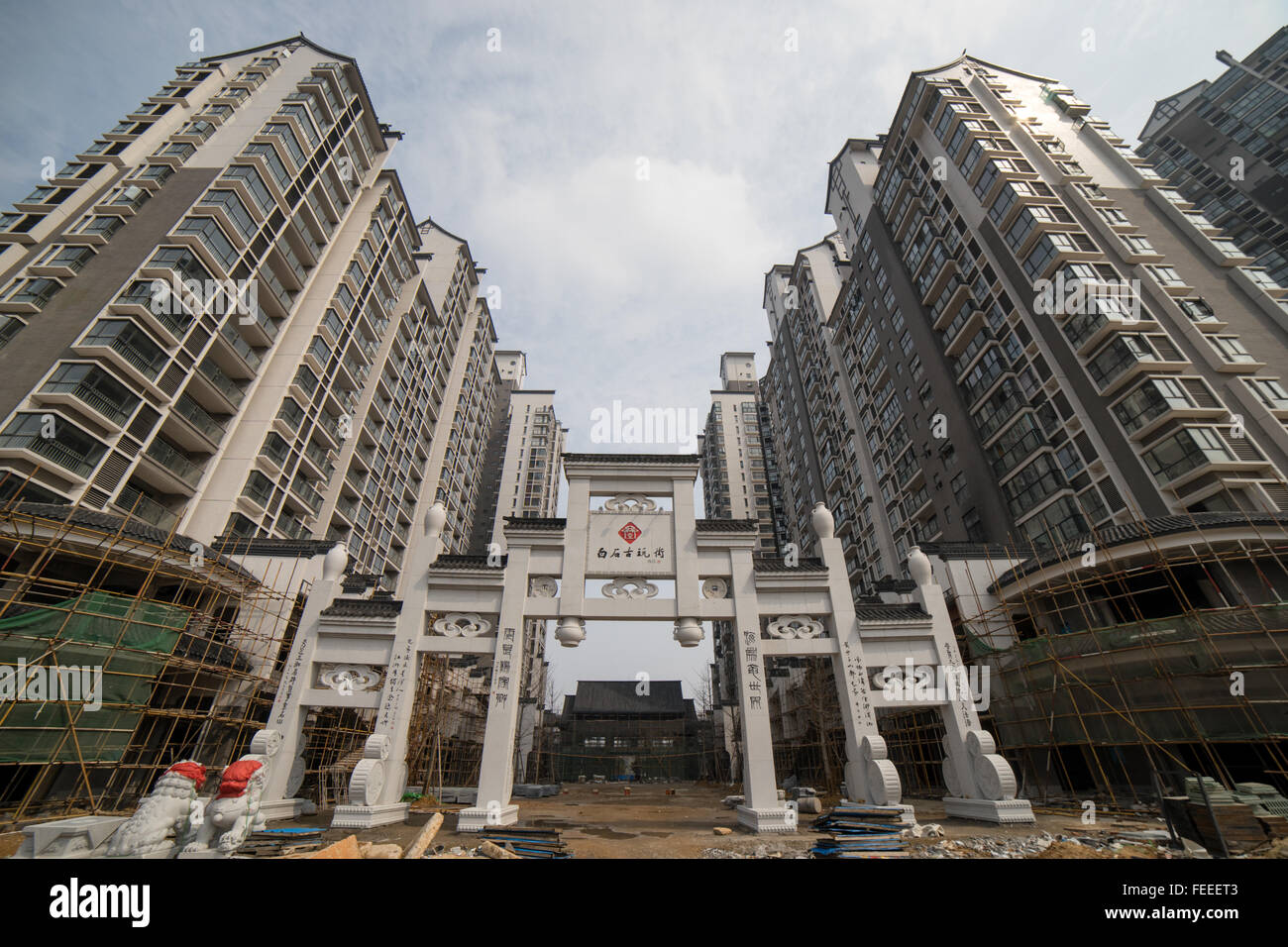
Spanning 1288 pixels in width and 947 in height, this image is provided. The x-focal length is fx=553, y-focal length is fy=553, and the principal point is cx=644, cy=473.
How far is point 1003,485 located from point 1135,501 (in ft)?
20.3

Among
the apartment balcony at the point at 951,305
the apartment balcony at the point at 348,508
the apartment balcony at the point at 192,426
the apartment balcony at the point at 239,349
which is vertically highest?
the apartment balcony at the point at 951,305

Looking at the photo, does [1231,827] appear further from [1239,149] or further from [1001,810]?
[1239,149]

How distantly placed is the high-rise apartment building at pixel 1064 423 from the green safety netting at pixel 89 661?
20485 mm

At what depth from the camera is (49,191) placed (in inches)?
1063

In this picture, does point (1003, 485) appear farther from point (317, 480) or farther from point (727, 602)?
point (317, 480)

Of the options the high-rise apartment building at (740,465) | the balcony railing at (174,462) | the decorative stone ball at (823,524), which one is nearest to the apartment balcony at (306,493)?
the balcony railing at (174,462)

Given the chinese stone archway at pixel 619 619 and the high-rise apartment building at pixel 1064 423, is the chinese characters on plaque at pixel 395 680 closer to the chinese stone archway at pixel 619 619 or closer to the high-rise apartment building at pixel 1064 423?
the chinese stone archway at pixel 619 619

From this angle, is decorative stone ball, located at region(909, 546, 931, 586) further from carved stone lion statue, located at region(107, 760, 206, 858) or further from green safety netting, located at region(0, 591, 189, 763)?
green safety netting, located at region(0, 591, 189, 763)

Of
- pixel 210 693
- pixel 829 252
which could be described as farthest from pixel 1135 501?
pixel 829 252

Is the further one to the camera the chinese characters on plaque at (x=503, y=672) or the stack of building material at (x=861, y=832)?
the chinese characters on plaque at (x=503, y=672)

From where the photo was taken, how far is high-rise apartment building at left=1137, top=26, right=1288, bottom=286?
4041 centimetres

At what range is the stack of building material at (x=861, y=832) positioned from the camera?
310 inches

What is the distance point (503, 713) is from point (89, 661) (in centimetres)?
955

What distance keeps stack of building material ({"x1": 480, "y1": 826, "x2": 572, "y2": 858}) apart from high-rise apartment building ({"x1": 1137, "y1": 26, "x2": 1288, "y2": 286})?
58.0 metres
